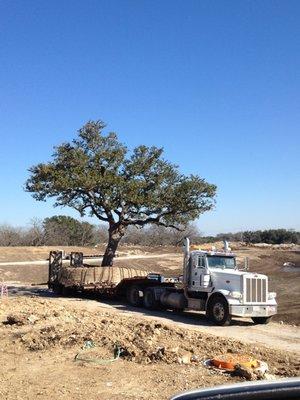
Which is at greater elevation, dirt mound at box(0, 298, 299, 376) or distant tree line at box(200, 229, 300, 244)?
distant tree line at box(200, 229, 300, 244)

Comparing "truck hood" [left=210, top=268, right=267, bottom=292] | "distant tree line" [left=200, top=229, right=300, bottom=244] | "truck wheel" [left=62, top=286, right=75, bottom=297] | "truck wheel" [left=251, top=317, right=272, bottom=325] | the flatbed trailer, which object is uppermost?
"distant tree line" [left=200, top=229, right=300, bottom=244]

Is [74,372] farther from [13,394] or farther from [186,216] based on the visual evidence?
[186,216]

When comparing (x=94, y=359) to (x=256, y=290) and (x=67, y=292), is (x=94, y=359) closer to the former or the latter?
(x=256, y=290)

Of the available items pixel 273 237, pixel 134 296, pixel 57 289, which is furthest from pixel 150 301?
pixel 273 237

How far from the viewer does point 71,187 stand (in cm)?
2862

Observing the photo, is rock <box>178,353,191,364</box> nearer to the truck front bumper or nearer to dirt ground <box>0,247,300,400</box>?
dirt ground <box>0,247,300,400</box>

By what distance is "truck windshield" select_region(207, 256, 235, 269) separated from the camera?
20.7m

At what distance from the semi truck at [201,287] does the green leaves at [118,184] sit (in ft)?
15.6

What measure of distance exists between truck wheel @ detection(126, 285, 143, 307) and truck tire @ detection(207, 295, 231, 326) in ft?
17.5

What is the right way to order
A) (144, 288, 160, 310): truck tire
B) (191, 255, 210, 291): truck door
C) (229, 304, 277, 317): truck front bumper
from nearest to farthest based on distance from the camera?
1. (229, 304, 277, 317): truck front bumper
2. (191, 255, 210, 291): truck door
3. (144, 288, 160, 310): truck tire

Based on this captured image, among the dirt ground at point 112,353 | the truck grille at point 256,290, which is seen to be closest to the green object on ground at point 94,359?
the dirt ground at point 112,353

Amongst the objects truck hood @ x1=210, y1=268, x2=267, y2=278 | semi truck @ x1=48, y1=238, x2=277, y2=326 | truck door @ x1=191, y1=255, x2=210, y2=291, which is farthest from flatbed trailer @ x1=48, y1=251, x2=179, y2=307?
truck hood @ x1=210, y1=268, x2=267, y2=278

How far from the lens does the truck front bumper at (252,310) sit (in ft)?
61.3

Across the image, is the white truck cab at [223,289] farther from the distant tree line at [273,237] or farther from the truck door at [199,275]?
the distant tree line at [273,237]
